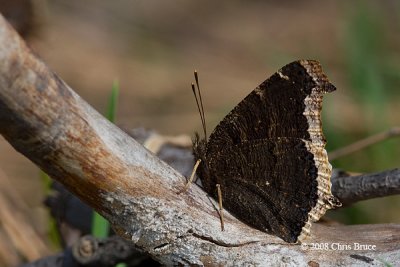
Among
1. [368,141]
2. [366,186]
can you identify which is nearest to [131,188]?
[366,186]

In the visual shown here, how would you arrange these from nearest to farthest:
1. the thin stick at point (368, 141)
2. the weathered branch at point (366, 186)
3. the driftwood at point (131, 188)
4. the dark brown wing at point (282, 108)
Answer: the driftwood at point (131, 188), the dark brown wing at point (282, 108), the weathered branch at point (366, 186), the thin stick at point (368, 141)

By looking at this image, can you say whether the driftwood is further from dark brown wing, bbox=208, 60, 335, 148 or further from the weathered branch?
dark brown wing, bbox=208, 60, 335, 148

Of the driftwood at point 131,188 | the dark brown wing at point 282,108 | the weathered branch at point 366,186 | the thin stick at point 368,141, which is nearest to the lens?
the driftwood at point 131,188

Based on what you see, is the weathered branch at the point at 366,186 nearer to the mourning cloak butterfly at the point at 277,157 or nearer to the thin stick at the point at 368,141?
the mourning cloak butterfly at the point at 277,157

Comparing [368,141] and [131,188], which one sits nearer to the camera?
[131,188]

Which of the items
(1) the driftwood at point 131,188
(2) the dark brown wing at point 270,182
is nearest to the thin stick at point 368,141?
(1) the driftwood at point 131,188

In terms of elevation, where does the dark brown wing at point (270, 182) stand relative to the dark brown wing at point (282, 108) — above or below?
below

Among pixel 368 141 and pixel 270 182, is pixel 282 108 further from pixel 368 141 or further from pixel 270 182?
pixel 368 141
